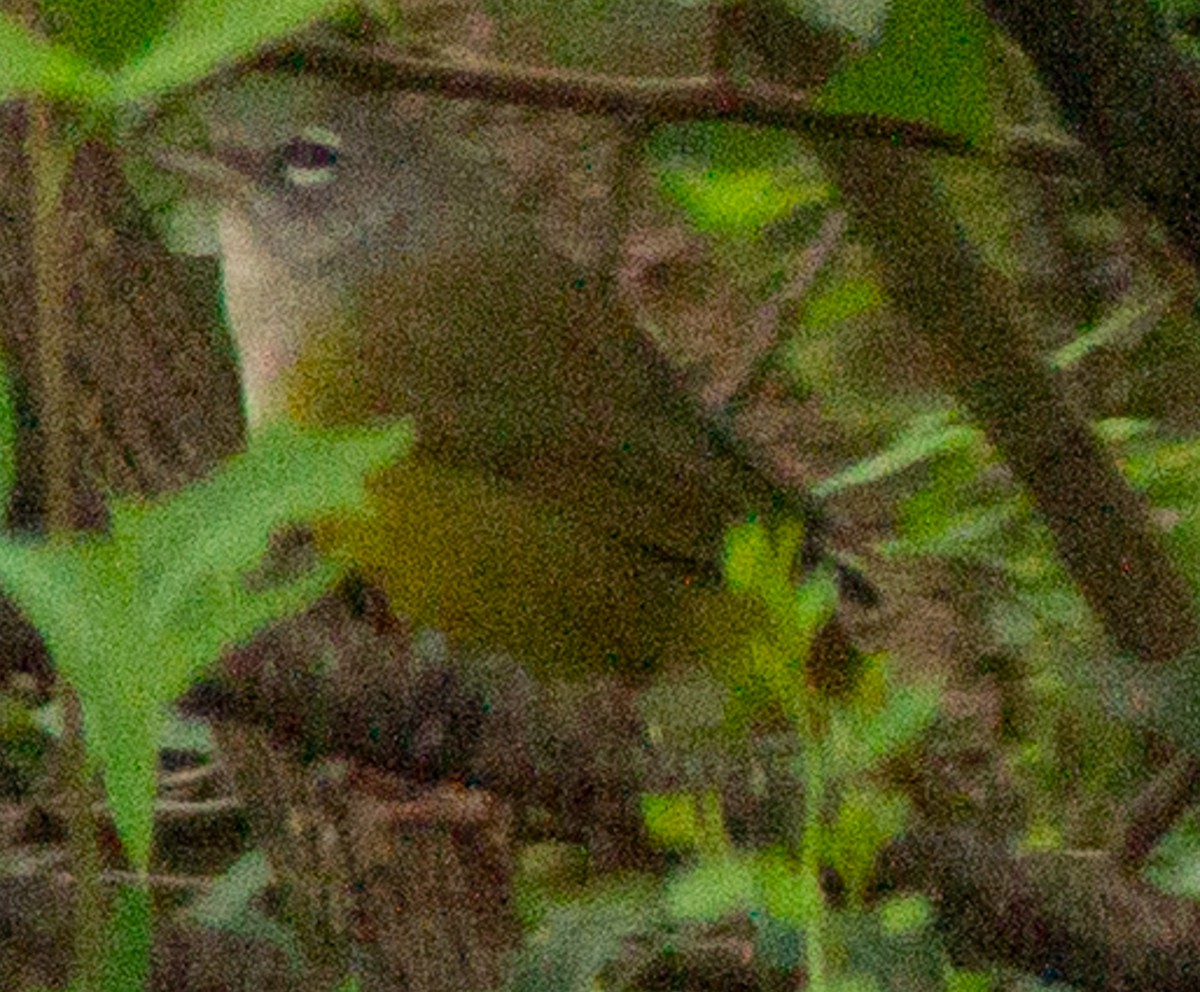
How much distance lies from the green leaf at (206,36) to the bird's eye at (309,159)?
224 cm

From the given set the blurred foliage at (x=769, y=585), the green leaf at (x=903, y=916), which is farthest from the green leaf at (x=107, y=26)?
the green leaf at (x=903, y=916)

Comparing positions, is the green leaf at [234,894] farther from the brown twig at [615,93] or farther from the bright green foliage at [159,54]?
the bright green foliage at [159,54]

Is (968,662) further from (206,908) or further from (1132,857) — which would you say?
(206,908)

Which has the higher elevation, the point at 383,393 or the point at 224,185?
the point at 224,185

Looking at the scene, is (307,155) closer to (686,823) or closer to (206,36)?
(686,823)

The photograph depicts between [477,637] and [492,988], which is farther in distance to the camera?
[477,637]

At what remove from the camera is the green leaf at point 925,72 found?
854mm

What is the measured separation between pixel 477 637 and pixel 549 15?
4.11 feet

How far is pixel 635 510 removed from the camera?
2684 millimetres

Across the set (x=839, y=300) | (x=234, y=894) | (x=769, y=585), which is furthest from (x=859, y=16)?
(x=839, y=300)

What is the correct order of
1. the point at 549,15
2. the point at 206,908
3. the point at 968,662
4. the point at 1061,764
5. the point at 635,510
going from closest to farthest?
the point at 549,15 → the point at 206,908 → the point at 1061,764 → the point at 968,662 → the point at 635,510

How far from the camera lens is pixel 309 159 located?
299 cm

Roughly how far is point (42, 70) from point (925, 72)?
367 millimetres

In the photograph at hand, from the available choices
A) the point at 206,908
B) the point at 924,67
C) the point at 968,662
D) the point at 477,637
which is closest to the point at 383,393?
the point at 477,637
